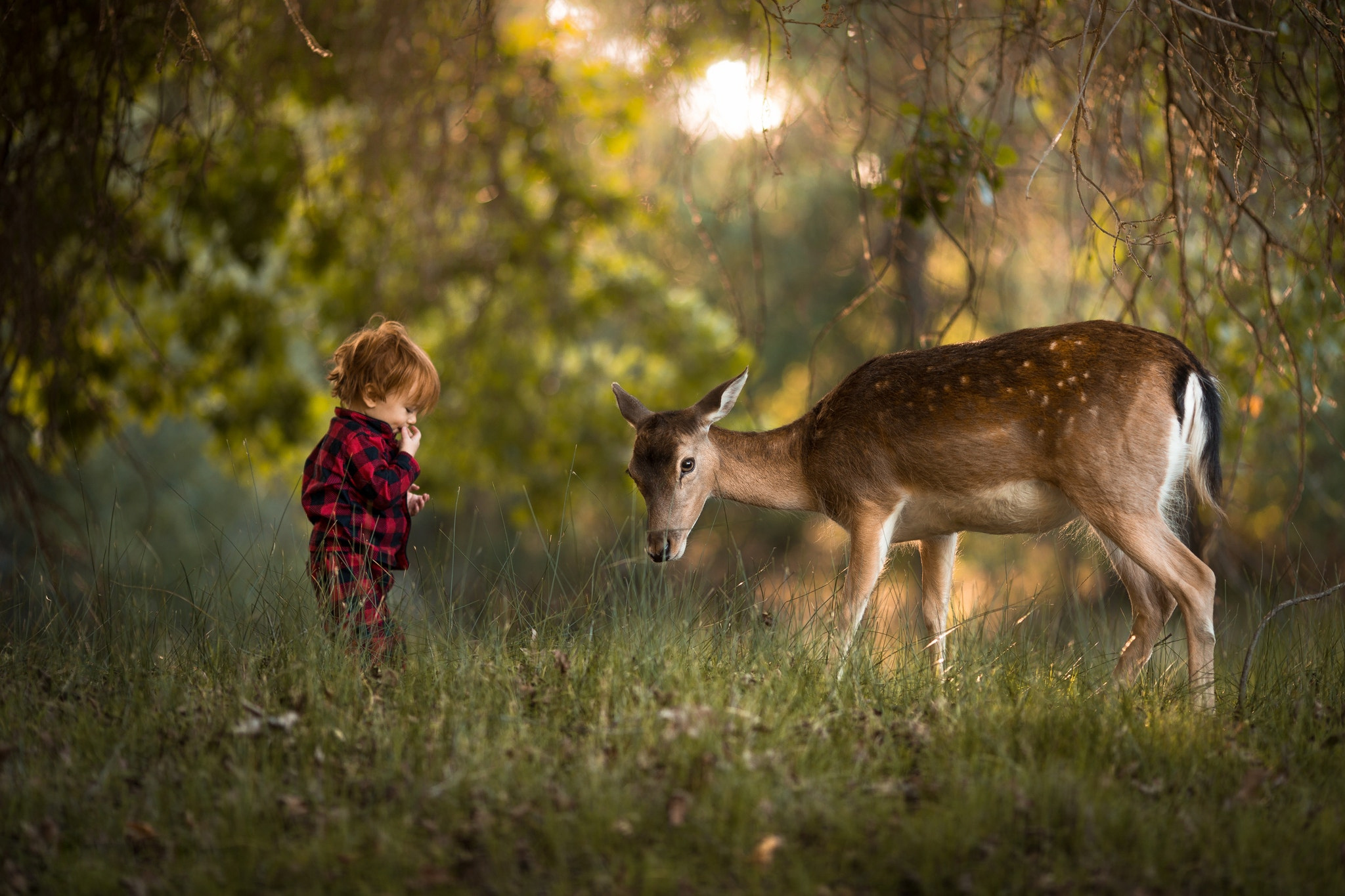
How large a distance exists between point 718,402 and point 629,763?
244cm

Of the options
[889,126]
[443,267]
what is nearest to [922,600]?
[889,126]

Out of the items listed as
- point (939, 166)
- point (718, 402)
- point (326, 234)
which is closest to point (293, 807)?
point (718, 402)

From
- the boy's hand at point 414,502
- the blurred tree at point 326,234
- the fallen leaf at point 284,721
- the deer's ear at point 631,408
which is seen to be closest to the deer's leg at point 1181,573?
the deer's ear at point 631,408

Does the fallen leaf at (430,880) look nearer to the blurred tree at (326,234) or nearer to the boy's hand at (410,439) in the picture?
the boy's hand at (410,439)

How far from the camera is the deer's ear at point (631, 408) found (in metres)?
5.90

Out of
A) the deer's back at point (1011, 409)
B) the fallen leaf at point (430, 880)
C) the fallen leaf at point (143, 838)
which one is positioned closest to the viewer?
the fallen leaf at point (430, 880)

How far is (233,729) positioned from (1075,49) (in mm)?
6021

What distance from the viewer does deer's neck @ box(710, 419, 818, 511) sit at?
5770 millimetres

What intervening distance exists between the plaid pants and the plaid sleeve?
0.25m

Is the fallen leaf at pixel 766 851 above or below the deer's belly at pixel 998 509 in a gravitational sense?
below

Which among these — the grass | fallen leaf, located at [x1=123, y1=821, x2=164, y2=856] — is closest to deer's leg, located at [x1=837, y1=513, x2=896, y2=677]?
the grass

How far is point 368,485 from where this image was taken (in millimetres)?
4684

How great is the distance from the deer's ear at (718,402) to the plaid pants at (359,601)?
Result: 1.73 metres

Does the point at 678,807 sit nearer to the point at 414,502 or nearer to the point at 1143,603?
the point at 414,502
